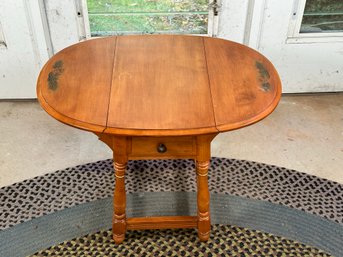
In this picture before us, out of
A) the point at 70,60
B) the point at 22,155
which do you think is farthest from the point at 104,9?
the point at 22,155

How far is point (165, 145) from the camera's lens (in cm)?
136

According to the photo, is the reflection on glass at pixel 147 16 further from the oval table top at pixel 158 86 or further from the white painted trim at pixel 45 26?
the oval table top at pixel 158 86

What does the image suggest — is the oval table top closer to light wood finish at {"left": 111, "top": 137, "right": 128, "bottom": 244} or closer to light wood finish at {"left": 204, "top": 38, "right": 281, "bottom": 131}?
light wood finish at {"left": 204, "top": 38, "right": 281, "bottom": 131}

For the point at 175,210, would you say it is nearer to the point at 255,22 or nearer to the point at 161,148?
the point at 161,148

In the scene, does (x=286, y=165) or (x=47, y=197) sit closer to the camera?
(x=47, y=197)

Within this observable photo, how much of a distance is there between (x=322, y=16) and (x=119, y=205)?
5.58 feet

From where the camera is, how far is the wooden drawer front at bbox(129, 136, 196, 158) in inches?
52.9

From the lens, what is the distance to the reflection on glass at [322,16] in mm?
2342

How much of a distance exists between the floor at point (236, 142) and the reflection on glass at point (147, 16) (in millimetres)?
650

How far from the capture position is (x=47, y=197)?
187 centimetres

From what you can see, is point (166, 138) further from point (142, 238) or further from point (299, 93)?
point (299, 93)

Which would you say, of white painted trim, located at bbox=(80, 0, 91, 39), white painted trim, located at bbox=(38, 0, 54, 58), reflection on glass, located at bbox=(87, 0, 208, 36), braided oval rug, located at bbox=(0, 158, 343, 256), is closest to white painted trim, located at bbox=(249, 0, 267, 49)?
reflection on glass, located at bbox=(87, 0, 208, 36)

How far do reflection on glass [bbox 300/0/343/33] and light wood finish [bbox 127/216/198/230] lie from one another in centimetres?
144

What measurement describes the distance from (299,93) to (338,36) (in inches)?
16.9
